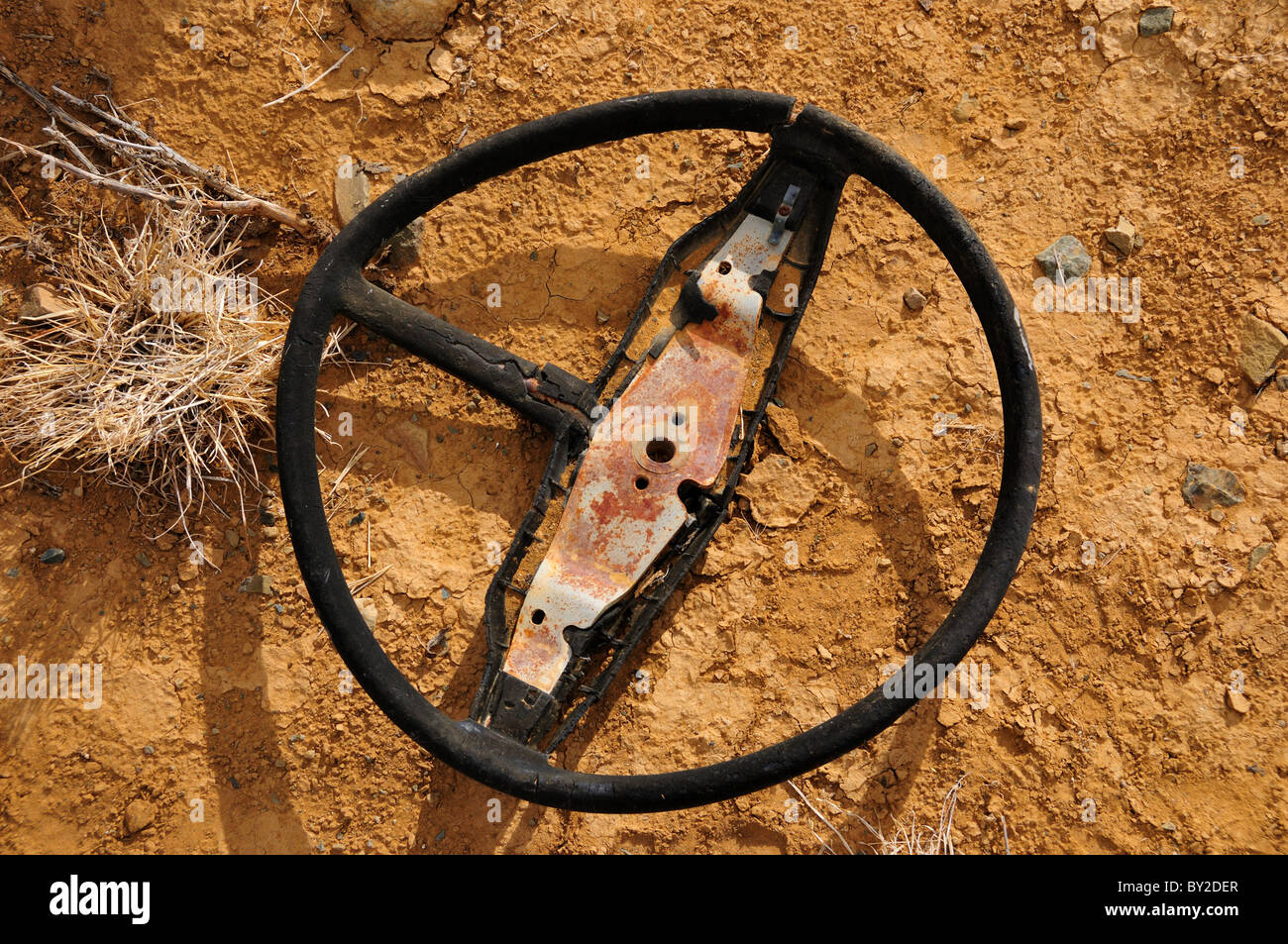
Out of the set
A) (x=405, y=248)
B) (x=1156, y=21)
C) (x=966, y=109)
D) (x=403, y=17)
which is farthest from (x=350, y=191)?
(x=1156, y=21)

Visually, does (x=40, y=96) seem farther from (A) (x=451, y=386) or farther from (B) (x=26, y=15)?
(A) (x=451, y=386)

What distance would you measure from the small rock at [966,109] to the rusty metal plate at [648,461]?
94 cm

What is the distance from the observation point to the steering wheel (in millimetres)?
2721

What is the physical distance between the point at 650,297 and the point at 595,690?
55.8 inches

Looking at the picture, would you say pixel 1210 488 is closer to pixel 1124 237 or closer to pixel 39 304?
pixel 1124 237

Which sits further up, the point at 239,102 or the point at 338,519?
the point at 239,102

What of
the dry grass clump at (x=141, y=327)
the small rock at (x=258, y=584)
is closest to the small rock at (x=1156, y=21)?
the dry grass clump at (x=141, y=327)

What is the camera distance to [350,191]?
11.8ft

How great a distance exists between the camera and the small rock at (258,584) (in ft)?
11.4

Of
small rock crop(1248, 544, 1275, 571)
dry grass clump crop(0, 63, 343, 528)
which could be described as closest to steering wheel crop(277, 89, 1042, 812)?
dry grass clump crop(0, 63, 343, 528)

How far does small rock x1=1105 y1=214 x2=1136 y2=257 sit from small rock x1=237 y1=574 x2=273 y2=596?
342 cm

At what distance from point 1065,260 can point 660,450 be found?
1.73 m

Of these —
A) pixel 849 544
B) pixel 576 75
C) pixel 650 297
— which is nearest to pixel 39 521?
pixel 650 297

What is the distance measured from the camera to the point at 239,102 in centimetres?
363
